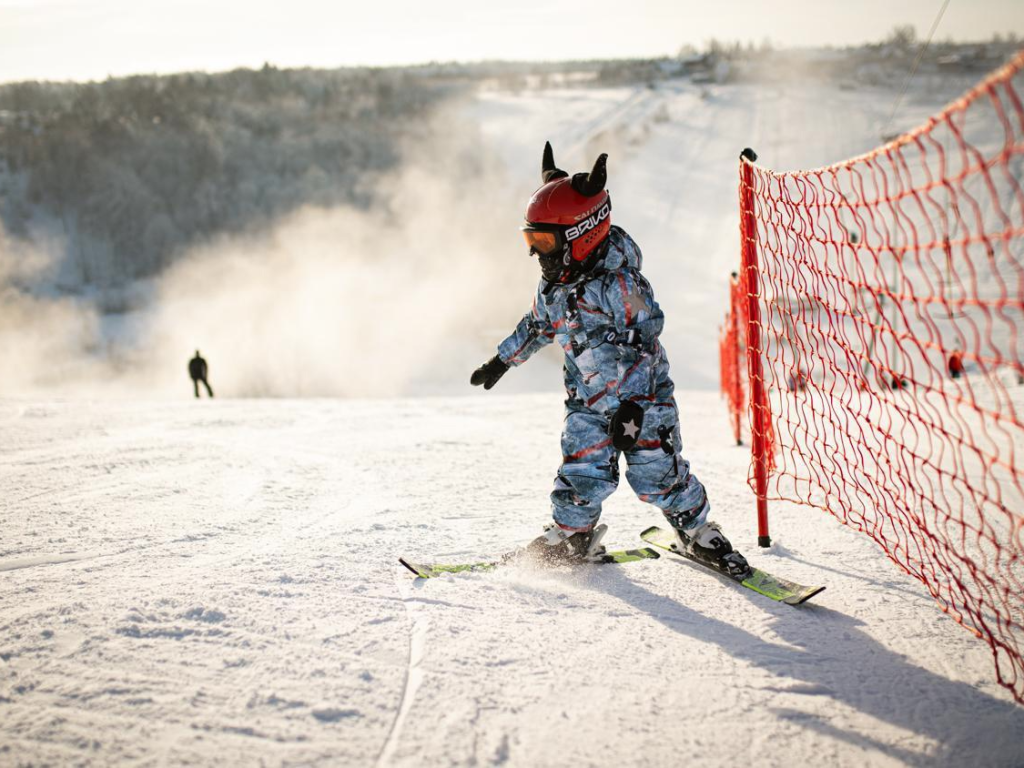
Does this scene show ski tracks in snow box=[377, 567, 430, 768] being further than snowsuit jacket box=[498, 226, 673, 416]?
No

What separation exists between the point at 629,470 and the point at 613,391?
1.22ft

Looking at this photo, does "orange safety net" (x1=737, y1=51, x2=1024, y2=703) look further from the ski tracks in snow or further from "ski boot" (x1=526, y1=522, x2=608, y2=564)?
the ski tracks in snow

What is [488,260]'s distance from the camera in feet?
95.3

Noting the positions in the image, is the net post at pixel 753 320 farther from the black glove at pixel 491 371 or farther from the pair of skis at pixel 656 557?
the black glove at pixel 491 371

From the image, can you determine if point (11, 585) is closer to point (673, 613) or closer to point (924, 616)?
point (673, 613)

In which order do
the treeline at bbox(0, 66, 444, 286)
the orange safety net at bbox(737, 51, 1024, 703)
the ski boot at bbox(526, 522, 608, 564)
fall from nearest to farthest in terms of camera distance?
the orange safety net at bbox(737, 51, 1024, 703)
the ski boot at bbox(526, 522, 608, 564)
the treeline at bbox(0, 66, 444, 286)

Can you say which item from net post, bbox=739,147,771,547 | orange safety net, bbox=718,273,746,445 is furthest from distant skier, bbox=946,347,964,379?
orange safety net, bbox=718,273,746,445

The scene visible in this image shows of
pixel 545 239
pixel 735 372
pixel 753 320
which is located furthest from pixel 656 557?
pixel 735 372

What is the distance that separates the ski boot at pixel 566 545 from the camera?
3395 millimetres

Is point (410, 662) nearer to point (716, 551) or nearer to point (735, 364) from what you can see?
point (716, 551)

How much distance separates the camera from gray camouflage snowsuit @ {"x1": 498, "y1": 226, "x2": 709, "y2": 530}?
Result: 10.5 ft

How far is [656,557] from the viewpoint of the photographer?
11.5 ft

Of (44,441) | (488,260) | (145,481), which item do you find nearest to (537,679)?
(145,481)

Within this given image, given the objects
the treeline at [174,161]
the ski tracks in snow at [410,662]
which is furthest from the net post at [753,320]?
the treeline at [174,161]
